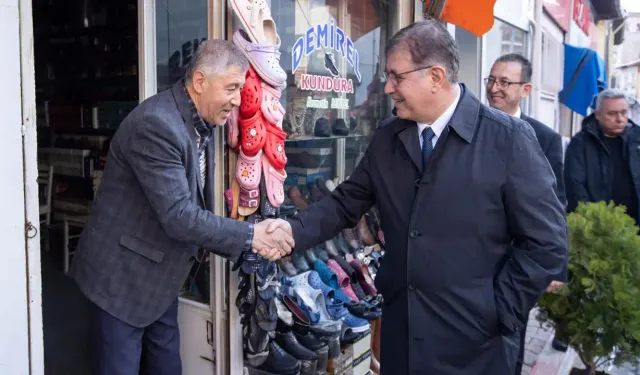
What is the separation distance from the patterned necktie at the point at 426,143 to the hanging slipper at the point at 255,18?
1.00 metres

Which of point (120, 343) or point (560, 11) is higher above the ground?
point (560, 11)

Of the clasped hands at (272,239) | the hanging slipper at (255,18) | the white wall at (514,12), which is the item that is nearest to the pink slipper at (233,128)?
the hanging slipper at (255,18)

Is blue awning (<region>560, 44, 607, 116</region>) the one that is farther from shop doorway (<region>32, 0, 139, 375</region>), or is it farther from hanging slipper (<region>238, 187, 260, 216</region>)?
hanging slipper (<region>238, 187, 260, 216</region>)

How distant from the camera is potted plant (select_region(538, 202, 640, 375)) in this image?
3350mm

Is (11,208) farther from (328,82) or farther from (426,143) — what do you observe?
(328,82)

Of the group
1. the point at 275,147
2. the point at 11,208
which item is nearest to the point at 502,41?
the point at 275,147

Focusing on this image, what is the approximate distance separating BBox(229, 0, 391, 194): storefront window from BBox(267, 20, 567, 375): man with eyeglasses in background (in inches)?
54.5

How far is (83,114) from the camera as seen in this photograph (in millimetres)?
4785

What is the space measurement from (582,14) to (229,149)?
11.8 m

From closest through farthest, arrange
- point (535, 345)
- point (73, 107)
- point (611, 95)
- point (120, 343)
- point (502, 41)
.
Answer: point (120, 343) → point (611, 95) → point (535, 345) → point (73, 107) → point (502, 41)

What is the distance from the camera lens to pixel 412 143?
204cm

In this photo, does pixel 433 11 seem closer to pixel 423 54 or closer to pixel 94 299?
pixel 423 54

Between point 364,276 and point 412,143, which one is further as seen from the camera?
point 364,276

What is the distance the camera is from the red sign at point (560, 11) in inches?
346
